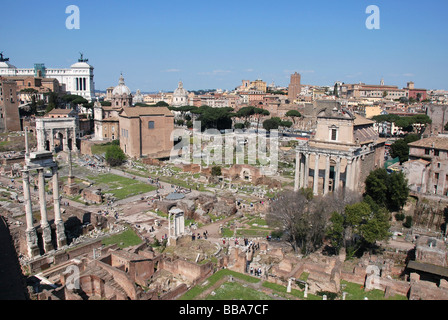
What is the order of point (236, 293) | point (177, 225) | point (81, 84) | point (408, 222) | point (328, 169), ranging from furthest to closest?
point (81, 84)
point (328, 169)
point (408, 222)
point (177, 225)
point (236, 293)

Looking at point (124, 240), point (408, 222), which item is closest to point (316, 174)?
point (408, 222)

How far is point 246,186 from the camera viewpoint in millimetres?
39188

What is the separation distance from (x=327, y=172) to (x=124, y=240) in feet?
56.2

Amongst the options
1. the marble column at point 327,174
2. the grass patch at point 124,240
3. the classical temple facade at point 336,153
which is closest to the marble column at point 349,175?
the classical temple facade at point 336,153

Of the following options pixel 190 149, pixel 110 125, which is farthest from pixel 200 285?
pixel 110 125

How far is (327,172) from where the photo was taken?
30.7m

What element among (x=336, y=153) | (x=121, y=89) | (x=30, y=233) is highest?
(x=121, y=89)

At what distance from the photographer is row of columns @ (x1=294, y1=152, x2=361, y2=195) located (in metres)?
29.5

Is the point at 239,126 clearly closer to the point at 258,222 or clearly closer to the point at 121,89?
the point at 121,89

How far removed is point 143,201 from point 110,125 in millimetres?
35199

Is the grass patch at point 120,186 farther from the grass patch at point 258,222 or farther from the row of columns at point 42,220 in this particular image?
the grass patch at point 258,222

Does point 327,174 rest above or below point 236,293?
above

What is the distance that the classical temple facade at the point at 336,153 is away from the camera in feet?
98.2
